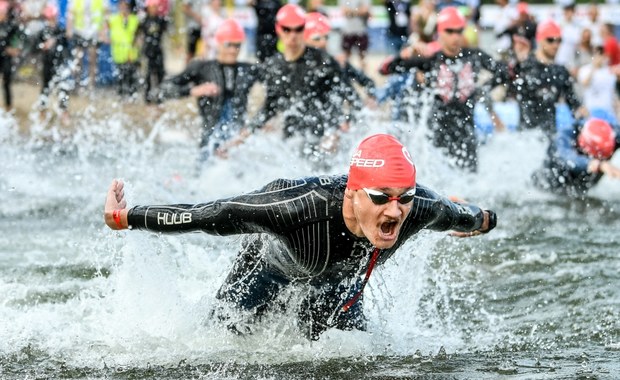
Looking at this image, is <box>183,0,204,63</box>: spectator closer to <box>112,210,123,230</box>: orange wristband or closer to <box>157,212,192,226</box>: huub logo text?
<box>112,210,123,230</box>: orange wristband

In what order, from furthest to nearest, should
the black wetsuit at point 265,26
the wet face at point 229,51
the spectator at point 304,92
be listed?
1. the black wetsuit at point 265,26
2. the wet face at point 229,51
3. the spectator at point 304,92

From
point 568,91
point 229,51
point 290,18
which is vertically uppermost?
point 290,18

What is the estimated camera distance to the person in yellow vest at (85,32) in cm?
1680

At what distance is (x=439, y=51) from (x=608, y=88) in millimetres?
5118

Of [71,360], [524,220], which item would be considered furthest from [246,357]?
[524,220]

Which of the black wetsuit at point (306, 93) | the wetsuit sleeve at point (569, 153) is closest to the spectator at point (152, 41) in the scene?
the black wetsuit at point (306, 93)

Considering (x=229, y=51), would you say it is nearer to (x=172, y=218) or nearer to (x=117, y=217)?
(x=117, y=217)

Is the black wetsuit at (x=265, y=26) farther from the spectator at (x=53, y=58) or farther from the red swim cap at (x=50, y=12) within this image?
the red swim cap at (x=50, y=12)

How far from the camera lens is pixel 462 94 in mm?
11070

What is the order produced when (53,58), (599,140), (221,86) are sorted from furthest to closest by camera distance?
(53,58)
(221,86)
(599,140)

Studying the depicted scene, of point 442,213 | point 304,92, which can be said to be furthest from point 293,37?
point 442,213

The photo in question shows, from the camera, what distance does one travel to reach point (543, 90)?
11.7 m

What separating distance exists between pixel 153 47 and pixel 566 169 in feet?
25.6

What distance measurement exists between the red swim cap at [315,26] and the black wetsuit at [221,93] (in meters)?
0.74
